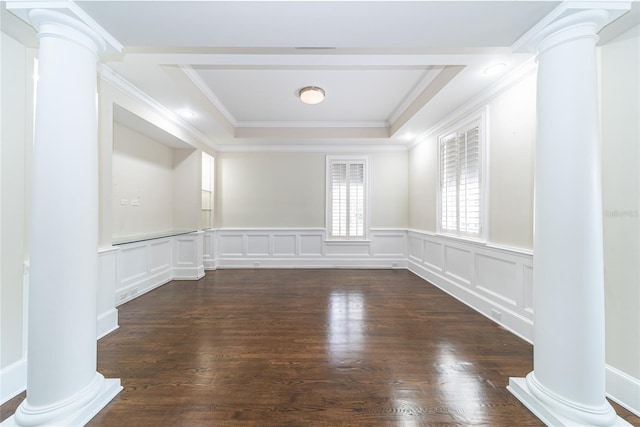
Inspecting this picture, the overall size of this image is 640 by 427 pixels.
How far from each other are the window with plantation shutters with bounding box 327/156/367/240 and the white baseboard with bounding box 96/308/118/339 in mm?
3949

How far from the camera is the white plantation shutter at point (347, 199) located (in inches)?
226

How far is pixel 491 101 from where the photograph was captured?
304cm

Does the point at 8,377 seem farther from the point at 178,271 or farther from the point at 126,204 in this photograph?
the point at 178,271

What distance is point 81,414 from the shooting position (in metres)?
1.50

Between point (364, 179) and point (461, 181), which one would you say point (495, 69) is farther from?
point (364, 179)

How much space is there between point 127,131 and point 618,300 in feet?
18.6

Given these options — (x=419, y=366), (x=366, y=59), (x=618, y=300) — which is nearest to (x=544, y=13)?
(x=366, y=59)

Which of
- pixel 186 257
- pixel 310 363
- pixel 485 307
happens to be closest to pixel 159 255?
pixel 186 257

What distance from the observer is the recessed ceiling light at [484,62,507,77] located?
2.54m

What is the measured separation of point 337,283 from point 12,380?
12.0ft

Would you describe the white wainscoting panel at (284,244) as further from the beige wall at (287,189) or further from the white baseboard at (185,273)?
the white baseboard at (185,273)

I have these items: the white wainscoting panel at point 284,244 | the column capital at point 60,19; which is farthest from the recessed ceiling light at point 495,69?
the white wainscoting panel at point 284,244

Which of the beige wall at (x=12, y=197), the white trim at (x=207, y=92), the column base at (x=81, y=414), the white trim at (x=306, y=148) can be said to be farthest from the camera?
the white trim at (x=306, y=148)

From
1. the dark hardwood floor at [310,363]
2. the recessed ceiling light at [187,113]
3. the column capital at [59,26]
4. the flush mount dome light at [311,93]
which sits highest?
the flush mount dome light at [311,93]
